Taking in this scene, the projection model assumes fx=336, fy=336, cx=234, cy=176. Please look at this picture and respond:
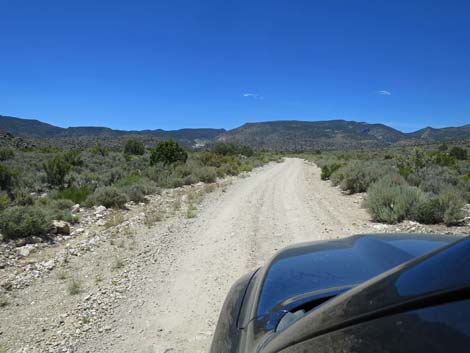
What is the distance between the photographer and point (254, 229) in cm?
826

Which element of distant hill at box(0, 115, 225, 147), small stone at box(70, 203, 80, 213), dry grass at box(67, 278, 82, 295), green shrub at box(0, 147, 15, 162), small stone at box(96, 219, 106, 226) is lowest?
dry grass at box(67, 278, 82, 295)

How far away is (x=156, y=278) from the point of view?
A: 5.57 metres

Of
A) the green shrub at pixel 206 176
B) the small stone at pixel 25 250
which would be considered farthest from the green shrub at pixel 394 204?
the green shrub at pixel 206 176

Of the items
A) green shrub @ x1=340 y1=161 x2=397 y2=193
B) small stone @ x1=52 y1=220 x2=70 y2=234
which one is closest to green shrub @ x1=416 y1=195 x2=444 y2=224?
green shrub @ x1=340 y1=161 x2=397 y2=193

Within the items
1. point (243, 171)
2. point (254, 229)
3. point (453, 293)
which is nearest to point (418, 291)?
point (453, 293)

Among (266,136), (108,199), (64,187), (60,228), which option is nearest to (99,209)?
(108,199)

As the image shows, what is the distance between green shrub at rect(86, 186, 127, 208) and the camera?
440 inches

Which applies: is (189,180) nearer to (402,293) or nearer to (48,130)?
(402,293)

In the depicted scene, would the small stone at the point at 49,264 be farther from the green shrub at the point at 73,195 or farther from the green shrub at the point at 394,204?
the green shrub at the point at 394,204

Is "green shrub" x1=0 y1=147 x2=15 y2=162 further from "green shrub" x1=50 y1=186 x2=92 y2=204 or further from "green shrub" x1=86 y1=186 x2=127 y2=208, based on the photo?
"green shrub" x1=86 y1=186 x2=127 y2=208

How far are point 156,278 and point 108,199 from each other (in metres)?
6.40

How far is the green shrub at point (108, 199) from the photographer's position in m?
11.2

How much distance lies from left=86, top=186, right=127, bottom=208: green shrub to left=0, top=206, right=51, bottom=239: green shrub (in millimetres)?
2947

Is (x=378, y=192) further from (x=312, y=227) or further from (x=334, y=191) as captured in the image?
(x=334, y=191)
